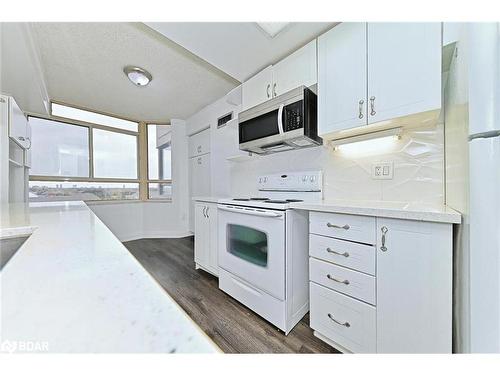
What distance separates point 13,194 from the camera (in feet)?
7.14

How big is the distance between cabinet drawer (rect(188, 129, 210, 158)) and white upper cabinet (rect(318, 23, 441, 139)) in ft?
8.04

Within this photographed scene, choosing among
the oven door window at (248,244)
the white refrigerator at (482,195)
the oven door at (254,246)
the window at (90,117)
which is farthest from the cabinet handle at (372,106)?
the window at (90,117)

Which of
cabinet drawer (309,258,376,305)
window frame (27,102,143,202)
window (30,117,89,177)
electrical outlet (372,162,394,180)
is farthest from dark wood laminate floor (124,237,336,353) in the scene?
window (30,117,89,177)

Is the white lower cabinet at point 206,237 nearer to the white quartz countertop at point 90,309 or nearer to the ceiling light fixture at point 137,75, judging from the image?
the ceiling light fixture at point 137,75

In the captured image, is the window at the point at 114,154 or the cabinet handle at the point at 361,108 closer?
the cabinet handle at the point at 361,108

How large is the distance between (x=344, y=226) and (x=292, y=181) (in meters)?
0.88

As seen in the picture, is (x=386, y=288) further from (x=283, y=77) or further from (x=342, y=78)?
(x=283, y=77)

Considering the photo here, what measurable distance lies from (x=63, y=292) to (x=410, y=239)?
48.1 inches

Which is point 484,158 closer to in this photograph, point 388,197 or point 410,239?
point 410,239

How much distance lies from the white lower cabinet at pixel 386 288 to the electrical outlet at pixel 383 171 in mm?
540

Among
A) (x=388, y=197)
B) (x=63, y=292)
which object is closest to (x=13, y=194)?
(x=63, y=292)

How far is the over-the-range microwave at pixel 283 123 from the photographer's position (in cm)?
155

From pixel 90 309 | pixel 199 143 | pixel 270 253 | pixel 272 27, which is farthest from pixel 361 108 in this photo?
pixel 199 143

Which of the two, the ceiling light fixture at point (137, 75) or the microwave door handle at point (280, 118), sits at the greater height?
the ceiling light fixture at point (137, 75)
